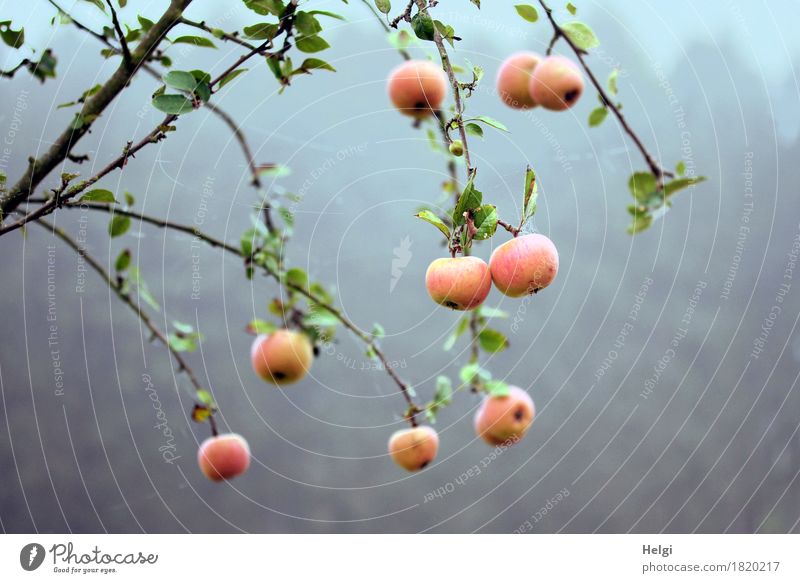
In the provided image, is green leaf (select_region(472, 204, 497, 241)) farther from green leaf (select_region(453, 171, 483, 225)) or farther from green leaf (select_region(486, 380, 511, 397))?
green leaf (select_region(486, 380, 511, 397))

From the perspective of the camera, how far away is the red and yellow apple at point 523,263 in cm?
32

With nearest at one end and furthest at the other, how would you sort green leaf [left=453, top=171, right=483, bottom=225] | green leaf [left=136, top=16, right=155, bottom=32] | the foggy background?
1. green leaf [left=453, top=171, right=483, bottom=225]
2. green leaf [left=136, top=16, right=155, bottom=32]
3. the foggy background

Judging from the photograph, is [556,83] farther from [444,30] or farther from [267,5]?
[267,5]

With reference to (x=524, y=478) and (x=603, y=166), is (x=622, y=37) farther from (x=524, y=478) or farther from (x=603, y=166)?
(x=524, y=478)

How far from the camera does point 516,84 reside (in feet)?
1.33

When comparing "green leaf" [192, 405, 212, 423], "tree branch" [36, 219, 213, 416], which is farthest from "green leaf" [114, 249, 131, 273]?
"green leaf" [192, 405, 212, 423]

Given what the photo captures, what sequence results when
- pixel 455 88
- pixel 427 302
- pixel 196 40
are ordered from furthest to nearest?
pixel 427 302 < pixel 196 40 < pixel 455 88

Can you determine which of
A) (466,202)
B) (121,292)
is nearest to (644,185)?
(466,202)

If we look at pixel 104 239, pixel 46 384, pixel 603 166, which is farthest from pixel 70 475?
pixel 603 166

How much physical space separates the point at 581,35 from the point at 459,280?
0.58 feet

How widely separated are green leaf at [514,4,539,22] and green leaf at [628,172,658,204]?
119mm

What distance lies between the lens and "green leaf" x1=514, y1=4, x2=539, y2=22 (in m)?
0.40

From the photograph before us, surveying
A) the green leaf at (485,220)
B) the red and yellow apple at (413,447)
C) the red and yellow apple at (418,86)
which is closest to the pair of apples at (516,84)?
the red and yellow apple at (418,86)

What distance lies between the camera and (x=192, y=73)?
386 millimetres
